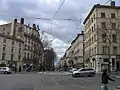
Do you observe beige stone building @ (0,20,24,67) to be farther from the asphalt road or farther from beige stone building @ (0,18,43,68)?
the asphalt road

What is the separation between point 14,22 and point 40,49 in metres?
20.8

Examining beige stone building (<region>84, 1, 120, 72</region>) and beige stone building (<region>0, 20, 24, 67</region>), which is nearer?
beige stone building (<region>84, 1, 120, 72</region>)

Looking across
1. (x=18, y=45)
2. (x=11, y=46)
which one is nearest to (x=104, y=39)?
(x=11, y=46)

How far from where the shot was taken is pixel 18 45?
300 feet

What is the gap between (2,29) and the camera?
100750 mm

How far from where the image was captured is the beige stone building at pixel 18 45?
82125mm

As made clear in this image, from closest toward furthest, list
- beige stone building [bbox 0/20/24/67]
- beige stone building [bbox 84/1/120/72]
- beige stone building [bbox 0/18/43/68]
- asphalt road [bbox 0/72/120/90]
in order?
asphalt road [bbox 0/72/120/90]
beige stone building [bbox 84/1/120/72]
beige stone building [bbox 0/20/24/67]
beige stone building [bbox 0/18/43/68]

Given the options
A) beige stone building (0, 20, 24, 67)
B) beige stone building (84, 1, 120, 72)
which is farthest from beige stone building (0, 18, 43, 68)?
beige stone building (84, 1, 120, 72)

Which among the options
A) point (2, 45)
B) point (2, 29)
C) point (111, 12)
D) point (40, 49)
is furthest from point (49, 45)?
point (2, 29)

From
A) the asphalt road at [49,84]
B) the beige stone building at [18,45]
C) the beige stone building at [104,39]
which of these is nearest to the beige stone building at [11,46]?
the beige stone building at [18,45]

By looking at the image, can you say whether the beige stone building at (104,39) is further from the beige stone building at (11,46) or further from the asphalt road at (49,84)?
the asphalt road at (49,84)

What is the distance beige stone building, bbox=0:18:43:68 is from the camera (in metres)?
82.1

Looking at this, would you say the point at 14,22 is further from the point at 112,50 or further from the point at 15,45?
the point at 112,50

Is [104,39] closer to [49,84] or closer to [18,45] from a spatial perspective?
[18,45]
